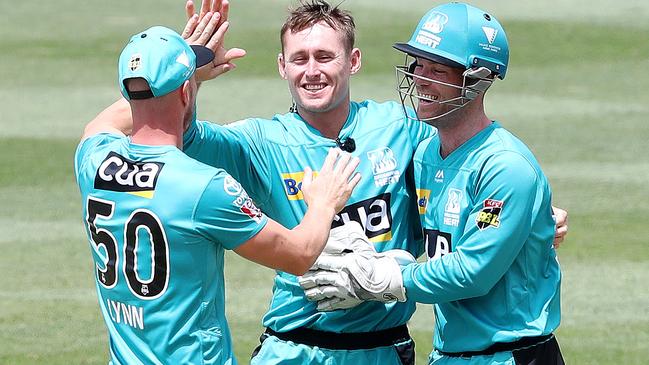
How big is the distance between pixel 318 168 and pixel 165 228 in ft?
4.29

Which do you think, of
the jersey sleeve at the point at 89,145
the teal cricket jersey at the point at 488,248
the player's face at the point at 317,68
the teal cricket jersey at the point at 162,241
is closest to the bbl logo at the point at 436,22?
the teal cricket jersey at the point at 488,248

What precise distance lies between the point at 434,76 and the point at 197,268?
144 cm

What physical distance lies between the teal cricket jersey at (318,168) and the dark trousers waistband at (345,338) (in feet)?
Answer: 0.11

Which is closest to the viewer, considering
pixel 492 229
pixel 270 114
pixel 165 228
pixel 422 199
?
pixel 165 228

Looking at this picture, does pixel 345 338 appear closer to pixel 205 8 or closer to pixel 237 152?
pixel 237 152

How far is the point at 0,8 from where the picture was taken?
62.2ft

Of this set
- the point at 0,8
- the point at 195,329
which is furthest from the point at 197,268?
the point at 0,8

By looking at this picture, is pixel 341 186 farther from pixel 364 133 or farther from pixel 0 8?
pixel 0 8

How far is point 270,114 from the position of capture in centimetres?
1397

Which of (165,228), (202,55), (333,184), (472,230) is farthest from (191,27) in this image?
(472,230)

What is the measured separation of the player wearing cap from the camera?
4.95 m

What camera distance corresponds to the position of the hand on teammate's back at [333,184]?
17.4ft

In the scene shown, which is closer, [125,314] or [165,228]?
[165,228]

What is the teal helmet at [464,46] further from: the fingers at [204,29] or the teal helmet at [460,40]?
the fingers at [204,29]
